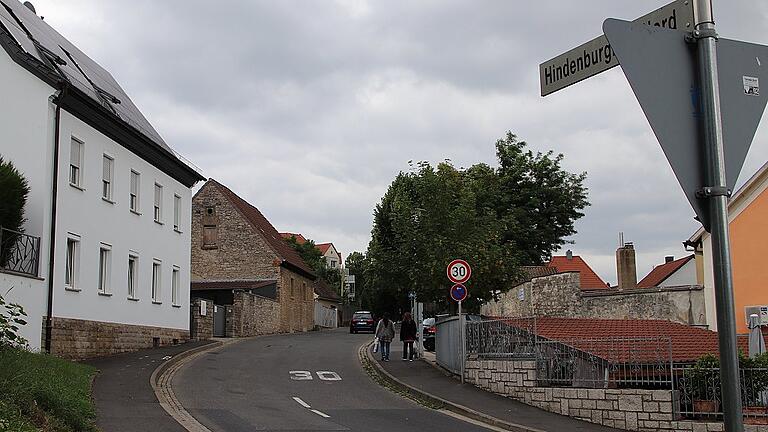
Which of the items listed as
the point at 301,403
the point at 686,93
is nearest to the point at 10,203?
the point at 301,403

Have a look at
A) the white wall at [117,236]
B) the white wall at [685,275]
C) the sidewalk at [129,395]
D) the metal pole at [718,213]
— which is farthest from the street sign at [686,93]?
the white wall at [685,275]

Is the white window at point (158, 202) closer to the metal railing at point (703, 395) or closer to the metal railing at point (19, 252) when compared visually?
the metal railing at point (19, 252)

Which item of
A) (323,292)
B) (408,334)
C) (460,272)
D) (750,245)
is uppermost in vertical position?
(323,292)

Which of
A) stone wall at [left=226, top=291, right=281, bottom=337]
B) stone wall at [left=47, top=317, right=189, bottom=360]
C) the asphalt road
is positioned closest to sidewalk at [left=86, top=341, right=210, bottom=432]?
stone wall at [left=47, top=317, right=189, bottom=360]

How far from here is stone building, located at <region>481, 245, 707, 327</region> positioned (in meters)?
29.1

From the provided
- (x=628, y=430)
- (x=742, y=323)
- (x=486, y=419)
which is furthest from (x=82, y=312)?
(x=742, y=323)

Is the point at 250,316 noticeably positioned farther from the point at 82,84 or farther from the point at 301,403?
the point at 301,403

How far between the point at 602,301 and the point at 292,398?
53.6 feet

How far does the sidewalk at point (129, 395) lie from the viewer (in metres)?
14.2

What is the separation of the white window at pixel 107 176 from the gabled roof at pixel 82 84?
804 mm

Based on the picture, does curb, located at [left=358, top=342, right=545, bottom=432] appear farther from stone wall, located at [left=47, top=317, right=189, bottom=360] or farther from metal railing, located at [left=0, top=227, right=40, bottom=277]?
metal railing, located at [left=0, top=227, right=40, bottom=277]

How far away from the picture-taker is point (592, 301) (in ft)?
106

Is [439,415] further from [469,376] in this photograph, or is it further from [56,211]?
[56,211]

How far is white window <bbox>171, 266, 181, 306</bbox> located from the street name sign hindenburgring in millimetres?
30698
